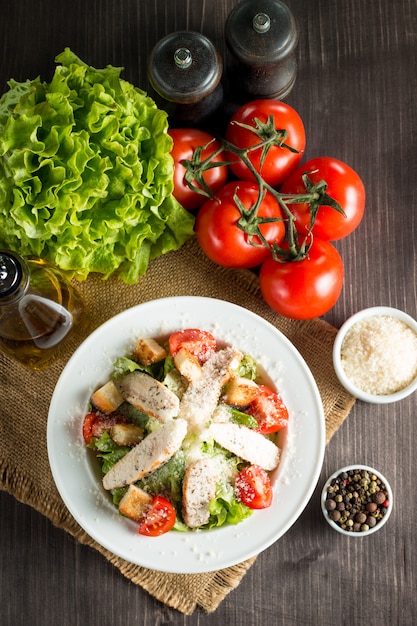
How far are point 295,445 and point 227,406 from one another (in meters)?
0.18

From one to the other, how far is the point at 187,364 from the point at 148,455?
22 centimetres

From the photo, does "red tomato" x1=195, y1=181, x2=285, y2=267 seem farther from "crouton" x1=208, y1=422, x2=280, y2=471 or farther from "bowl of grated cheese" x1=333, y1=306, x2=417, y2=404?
"crouton" x1=208, y1=422, x2=280, y2=471

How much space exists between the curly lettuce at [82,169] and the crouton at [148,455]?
43 centimetres

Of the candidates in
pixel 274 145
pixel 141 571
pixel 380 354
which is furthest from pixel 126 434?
pixel 274 145

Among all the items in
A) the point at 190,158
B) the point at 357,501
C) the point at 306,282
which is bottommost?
the point at 357,501

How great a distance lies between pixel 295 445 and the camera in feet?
5.50

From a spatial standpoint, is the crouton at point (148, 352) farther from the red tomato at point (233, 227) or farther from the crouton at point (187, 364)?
the red tomato at point (233, 227)

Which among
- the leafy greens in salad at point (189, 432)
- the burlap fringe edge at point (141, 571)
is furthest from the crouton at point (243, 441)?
the burlap fringe edge at point (141, 571)

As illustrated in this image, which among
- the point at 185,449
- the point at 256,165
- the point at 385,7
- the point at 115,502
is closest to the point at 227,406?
the point at 185,449

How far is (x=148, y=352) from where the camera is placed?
165 cm

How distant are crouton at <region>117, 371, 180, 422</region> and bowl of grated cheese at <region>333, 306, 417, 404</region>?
0.43 metres

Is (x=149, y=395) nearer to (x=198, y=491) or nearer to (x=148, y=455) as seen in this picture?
(x=148, y=455)

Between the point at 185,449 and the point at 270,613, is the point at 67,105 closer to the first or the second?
the point at 185,449

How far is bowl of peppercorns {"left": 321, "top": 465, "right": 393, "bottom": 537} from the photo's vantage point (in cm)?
180
